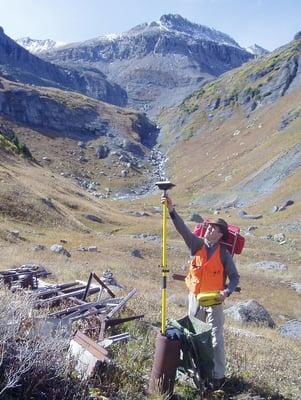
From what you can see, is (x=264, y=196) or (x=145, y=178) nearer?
(x=264, y=196)

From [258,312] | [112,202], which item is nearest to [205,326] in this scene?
[258,312]

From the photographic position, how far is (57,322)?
7570mm

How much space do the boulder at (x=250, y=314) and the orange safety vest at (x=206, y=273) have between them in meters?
9.74

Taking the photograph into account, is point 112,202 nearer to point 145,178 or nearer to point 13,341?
point 145,178

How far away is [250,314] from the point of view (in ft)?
55.8

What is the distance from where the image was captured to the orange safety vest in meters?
7.17

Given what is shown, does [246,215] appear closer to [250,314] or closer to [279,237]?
[279,237]

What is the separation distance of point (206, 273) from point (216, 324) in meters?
0.77

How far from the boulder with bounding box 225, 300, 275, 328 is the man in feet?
31.4

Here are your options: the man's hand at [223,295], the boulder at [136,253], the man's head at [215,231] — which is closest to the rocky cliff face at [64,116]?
the boulder at [136,253]

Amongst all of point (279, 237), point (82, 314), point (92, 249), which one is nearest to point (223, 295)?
point (82, 314)

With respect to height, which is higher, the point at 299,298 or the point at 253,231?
the point at 253,231

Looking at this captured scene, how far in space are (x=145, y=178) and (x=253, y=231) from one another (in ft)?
163

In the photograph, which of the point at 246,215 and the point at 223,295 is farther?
the point at 246,215
